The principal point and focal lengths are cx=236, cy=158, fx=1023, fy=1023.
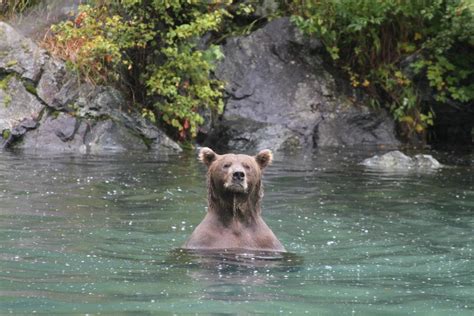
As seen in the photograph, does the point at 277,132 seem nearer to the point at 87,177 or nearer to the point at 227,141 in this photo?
the point at 227,141

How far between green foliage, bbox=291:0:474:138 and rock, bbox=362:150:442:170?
10.4 ft

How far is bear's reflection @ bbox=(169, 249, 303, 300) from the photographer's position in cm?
701

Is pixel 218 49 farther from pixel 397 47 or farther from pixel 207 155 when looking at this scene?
pixel 207 155

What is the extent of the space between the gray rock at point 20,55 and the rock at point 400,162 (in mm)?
6085

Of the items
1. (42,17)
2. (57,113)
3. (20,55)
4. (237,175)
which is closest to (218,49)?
(57,113)

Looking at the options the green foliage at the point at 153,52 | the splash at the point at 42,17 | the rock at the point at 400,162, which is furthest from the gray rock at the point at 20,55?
the rock at the point at 400,162

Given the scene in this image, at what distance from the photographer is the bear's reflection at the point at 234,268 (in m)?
7.01

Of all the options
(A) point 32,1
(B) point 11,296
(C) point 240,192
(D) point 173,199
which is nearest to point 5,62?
(A) point 32,1

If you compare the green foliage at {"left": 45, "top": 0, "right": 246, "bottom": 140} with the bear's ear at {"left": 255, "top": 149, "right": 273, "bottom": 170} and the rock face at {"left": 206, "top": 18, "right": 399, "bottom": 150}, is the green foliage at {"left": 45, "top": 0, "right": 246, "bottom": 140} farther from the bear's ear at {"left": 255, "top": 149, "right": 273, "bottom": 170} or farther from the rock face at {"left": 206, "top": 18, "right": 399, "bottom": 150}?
the bear's ear at {"left": 255, "top": 149, "right": 273, "bottom": 170}

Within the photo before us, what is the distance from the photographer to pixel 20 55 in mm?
18234

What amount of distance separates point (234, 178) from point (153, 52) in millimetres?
10042

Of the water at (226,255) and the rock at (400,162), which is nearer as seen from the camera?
the water at (226,255)

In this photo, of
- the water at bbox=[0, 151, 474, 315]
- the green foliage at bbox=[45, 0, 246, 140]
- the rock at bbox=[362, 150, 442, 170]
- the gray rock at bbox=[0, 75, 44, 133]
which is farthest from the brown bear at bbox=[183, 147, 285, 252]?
the gray rock at bbox=[0, 75, 44, 133]

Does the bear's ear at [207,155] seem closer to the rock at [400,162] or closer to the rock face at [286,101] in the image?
the rock at [400,162]
